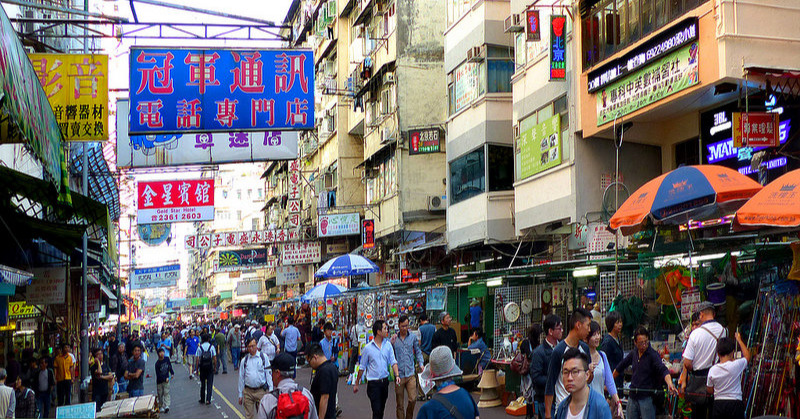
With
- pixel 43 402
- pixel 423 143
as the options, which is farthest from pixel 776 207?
pixel 423 143

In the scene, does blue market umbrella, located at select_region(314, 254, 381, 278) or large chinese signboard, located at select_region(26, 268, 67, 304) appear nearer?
large chinese signboard, located at select_region(26, 268, 67, 304)

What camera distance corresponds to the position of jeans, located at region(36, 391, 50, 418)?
21.8 meters

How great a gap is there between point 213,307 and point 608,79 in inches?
4414

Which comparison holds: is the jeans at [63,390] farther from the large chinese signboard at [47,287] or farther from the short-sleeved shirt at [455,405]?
the short-sleeved shirt at [455,405]

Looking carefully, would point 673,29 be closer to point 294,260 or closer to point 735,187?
point 735,187

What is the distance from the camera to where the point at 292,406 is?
9.39 m

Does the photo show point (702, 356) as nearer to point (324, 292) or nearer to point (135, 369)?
point (135, 369)

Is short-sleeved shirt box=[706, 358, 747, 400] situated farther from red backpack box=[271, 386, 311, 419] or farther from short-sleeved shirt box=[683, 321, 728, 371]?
red backpack box=[271, 386, 311, 419]

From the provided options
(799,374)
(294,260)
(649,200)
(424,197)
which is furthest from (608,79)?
(294,260)

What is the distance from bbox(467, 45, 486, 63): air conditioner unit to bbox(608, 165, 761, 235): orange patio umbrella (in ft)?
47.3

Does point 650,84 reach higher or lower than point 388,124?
lower

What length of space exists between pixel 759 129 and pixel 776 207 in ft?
18.2

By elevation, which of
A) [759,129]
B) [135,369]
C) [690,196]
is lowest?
Result: [135,369]

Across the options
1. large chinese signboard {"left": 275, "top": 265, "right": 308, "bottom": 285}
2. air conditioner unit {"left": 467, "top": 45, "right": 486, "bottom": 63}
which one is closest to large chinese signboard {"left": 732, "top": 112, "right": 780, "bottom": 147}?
air conditioner unit {"left": 467, "top": 45, "right": 486, "bottom": 63}
